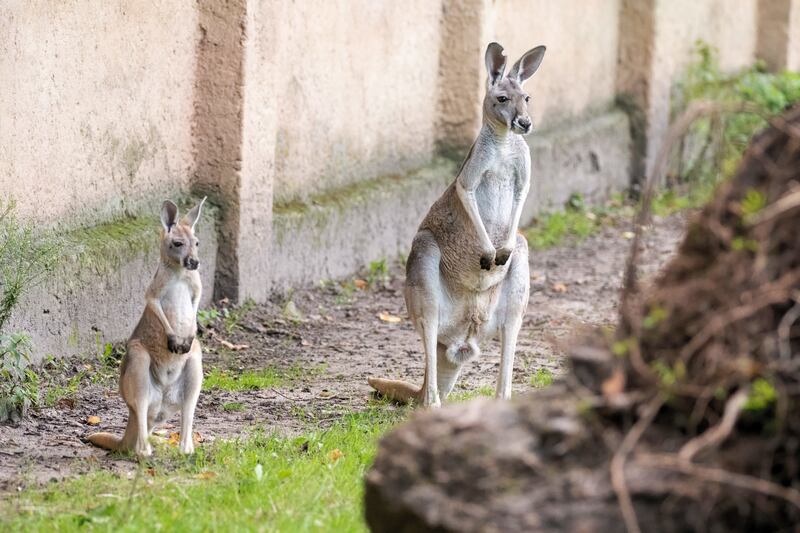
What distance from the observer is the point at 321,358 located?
23.5 feet

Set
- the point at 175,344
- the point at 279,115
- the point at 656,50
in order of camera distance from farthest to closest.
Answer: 1. the point at 656,50
2. the point at 279,115
3. the point at 175,344

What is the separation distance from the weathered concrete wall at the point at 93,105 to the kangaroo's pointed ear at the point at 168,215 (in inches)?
38.2

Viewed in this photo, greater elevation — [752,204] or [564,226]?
[752,204]

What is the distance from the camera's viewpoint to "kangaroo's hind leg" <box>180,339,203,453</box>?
519 centimetres

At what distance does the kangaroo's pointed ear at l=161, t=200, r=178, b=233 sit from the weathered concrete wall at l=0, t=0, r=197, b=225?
0.97 meters

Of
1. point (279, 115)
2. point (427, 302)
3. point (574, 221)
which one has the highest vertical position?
point (279, 115)

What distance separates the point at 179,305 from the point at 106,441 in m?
0.61

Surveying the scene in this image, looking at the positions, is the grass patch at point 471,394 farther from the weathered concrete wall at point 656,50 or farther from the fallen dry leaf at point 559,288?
the weathered concrete wall at point 656,50

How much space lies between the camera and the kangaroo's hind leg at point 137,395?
5059 millimetres

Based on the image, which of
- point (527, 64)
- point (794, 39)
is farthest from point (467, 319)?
point (794, 39)

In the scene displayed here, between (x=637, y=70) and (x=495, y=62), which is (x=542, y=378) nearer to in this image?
(x=495, y=62)

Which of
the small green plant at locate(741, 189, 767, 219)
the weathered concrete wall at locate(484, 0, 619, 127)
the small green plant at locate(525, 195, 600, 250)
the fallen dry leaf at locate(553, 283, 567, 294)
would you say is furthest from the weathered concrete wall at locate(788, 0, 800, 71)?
the small green plant at locate(741, 189, 767, 219)

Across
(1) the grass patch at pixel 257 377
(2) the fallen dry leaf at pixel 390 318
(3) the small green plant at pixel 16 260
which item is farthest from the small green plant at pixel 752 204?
(2) the fallen dry leaf at pixel 390 318

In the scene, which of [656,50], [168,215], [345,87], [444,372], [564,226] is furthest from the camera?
[656,50]
